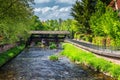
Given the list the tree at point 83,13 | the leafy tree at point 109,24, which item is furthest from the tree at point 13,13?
the tree at point 83,13

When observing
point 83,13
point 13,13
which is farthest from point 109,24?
point 83,13

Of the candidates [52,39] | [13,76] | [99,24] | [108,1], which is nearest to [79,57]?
[99,24]

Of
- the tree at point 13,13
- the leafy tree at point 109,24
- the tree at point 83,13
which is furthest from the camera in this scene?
the tree at point 83,13

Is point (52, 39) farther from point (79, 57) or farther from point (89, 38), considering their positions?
point (79, 57)

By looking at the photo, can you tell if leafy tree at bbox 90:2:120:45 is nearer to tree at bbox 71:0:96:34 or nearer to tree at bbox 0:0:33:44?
tree at bbox 0:0:33:44

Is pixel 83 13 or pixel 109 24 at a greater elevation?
pixel 83 13

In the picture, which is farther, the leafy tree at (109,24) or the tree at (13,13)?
the tree at (13,13)

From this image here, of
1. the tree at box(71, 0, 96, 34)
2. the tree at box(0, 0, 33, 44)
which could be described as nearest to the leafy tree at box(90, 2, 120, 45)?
the tree at box(0, 0, 33, 44)

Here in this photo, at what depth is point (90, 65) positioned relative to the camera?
146ft

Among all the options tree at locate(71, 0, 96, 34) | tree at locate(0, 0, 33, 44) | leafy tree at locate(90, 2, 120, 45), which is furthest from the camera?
tree at locate(71, 0, 96, 34)

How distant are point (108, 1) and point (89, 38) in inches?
449

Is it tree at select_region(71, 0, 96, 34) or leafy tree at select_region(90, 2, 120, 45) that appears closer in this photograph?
leafy tree at select_region(90, 2, 120, 45)

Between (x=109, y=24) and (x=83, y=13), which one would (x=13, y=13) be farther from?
(x=83, y=13)

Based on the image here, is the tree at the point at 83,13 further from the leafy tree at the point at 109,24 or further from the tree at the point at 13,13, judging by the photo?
the tree at the point at 13,13
